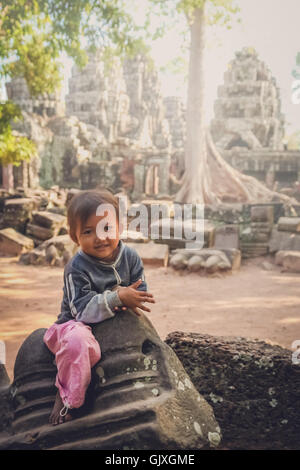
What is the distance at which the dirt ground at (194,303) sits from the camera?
4.34 meters

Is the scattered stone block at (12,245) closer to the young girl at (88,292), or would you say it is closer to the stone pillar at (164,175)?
the young girl at (88,292)

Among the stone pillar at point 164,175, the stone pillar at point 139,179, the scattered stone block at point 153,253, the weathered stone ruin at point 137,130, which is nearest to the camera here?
the scattered stone block at point 153,253

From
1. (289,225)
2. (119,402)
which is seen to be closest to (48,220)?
(289,225)

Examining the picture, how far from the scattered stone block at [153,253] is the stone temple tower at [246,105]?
22540 millimetres

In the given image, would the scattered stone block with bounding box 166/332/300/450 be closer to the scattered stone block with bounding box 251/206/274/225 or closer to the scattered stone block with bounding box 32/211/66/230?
the scattered stone block with bounding box 251/206/274/225

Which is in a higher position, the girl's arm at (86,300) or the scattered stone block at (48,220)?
the girl's arm at (86,300)

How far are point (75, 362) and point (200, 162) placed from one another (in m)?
12.4

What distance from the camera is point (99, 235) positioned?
1836 millimetres

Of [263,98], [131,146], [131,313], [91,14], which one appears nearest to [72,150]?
[131,146]

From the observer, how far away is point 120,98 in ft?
115

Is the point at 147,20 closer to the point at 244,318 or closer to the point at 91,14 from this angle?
the point at 91,14

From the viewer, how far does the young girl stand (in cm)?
169

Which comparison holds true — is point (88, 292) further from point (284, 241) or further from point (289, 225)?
point (289, 225)

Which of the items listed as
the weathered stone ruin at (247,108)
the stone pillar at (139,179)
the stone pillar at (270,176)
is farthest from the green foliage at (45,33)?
the weathered stone ruin at (247,108)
